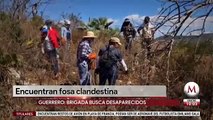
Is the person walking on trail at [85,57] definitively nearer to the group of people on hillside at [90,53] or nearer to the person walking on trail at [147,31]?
the group of people on hillside at [90,53]

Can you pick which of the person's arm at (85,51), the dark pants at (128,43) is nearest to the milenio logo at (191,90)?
the dark pants at (128,43)

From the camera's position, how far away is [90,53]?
21.7 feet

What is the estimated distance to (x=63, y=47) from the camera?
6.75m

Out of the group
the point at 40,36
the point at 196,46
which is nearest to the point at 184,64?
the point at 196,46

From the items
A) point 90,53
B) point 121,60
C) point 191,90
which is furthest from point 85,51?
point 191,90

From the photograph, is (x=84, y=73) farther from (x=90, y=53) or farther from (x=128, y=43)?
(x=128, y=43)

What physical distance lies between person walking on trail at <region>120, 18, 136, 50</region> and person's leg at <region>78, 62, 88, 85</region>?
0.58 meters

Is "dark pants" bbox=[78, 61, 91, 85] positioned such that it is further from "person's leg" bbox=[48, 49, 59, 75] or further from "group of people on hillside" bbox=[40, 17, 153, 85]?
"person's leg" bbox=[48, 49, 59, 75]

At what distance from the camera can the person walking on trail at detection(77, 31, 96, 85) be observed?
642cm

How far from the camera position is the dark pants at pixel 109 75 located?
630cm

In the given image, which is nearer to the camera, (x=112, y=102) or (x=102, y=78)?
(x=112, y=102)

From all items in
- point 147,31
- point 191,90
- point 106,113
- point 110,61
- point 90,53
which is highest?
point 147,31

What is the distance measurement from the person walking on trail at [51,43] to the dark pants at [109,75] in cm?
61

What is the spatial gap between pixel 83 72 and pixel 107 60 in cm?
33
